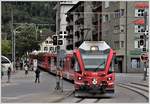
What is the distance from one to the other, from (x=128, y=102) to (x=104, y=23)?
2799 inches

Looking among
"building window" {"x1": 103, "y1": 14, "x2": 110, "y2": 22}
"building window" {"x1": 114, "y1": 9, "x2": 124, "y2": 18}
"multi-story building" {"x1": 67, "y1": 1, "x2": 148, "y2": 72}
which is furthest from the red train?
"building window" {"x1": 103, "y1": 14, "x2": 110, "y2": 22}

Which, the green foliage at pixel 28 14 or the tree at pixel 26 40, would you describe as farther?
the tree at pixel 26 40

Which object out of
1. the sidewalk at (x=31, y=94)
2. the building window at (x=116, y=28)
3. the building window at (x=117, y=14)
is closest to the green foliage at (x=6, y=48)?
the building window at (x=116, y=28)

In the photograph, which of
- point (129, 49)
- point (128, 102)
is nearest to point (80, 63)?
point (128, 102)

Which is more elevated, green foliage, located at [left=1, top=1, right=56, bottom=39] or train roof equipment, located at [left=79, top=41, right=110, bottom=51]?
green foliage, located at [left=1, top=1, right=56, bottom=39]

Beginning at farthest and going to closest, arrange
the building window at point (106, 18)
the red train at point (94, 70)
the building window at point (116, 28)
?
Result: the building window at point (106, 18) < the building window at point (116, 28) < the red train at point (94, 70)

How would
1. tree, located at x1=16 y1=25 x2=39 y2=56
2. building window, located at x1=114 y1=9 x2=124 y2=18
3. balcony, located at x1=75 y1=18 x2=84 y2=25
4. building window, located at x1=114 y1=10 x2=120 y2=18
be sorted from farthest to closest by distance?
balcony, located at x1=75 y1=18 x2=84 y2=25
tree, located at x1=16 y1=25 x2=39 y2=56
building window, located at x1=114 y1=10 x2=120 y2=18
building window, located at x1=114 y1=9 x2=124 y2=18

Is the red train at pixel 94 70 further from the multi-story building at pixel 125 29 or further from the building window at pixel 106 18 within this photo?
the building window at pixel 106 18

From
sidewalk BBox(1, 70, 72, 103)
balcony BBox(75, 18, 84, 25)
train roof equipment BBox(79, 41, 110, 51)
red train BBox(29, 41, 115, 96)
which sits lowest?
sidewalk BBox(1, 70, 72, 103)

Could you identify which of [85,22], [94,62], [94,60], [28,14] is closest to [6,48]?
[28,14]

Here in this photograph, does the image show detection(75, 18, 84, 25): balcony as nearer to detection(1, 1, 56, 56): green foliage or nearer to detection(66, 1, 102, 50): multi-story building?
detection(66, 1, 102, 50): multi-story building

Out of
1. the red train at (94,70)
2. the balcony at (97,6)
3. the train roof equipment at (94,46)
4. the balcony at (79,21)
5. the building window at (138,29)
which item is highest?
the balcony at (97,6)

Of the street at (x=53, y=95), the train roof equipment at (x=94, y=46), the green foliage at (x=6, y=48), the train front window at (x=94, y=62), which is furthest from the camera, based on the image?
the green foliage at (x=6, y=48)

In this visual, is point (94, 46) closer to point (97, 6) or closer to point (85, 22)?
point (97, 6)
